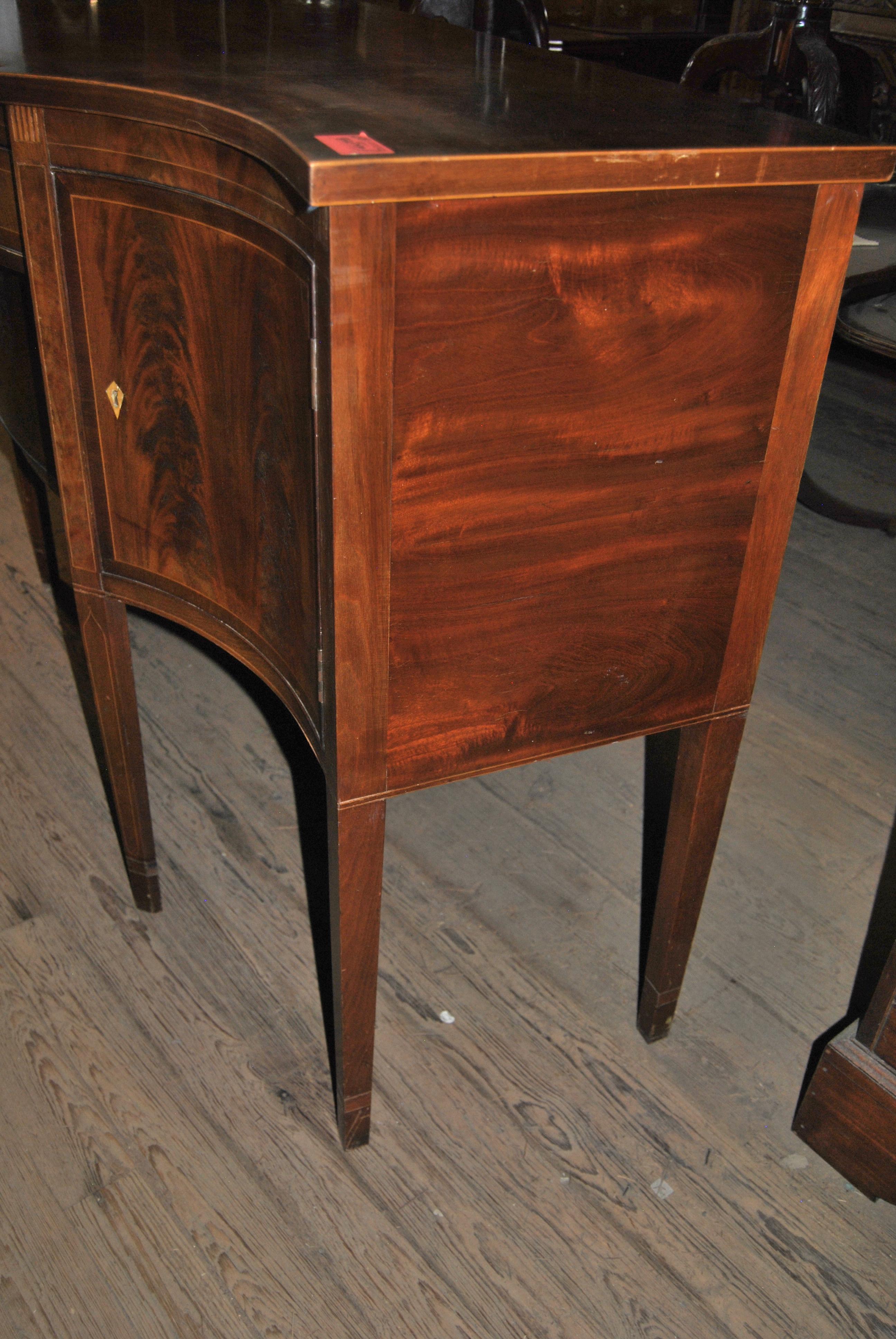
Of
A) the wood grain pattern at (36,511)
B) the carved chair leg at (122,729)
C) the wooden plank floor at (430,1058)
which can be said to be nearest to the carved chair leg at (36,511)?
the wood grain pattern at (36,511)

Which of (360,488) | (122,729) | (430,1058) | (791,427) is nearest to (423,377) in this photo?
(360,488)

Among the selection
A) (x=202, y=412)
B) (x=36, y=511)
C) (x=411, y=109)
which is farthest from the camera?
(x=36, y=511)

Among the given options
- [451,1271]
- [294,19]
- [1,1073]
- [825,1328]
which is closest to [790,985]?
[825,1328]

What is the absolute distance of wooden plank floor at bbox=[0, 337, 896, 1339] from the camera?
3.44ft

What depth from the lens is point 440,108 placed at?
0.86 metres

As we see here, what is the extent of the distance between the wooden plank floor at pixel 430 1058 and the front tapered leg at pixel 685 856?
77 millimetres

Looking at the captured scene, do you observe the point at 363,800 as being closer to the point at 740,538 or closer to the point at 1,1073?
the point at 740,538

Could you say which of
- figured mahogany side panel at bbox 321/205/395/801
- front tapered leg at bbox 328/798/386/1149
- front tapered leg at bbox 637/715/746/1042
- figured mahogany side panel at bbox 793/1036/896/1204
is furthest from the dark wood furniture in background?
figured mahogany side panel at bbox 321/205/395/801

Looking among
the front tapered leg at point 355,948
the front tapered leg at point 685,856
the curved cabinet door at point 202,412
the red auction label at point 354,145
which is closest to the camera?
the red auction label at point 354,145

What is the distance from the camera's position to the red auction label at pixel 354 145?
0.70 m

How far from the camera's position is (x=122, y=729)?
4.28 feet

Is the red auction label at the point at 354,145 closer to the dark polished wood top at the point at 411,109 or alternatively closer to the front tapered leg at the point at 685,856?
the dark polished wood top at the point at 411,109

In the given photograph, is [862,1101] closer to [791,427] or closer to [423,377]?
[791,427]

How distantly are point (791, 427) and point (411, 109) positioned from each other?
0.39 metres
